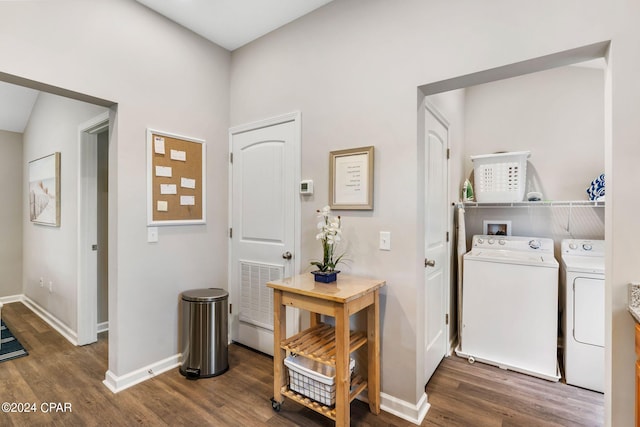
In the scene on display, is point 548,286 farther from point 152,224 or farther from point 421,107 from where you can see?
point 152,224

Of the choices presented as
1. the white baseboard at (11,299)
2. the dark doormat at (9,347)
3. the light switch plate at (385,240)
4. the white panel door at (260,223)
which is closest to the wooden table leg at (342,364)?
the light switch plate at (385,240)

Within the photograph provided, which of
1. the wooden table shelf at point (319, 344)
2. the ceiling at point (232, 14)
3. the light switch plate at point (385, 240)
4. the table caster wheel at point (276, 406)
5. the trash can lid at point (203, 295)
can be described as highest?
the ceiling at point (232, 14)

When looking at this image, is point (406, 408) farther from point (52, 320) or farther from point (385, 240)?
point (52, 320)

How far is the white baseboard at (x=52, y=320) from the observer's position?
307 cm

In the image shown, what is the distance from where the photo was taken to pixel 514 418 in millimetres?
1929

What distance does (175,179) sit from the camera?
8.43 ft

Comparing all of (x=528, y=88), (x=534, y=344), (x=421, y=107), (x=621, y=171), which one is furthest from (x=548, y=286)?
(x=528, y=88)

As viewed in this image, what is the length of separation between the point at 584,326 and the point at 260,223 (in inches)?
105

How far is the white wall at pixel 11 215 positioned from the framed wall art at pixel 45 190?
587mm

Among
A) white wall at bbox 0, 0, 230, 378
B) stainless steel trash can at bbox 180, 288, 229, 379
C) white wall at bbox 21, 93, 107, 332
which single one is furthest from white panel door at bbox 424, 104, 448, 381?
white wall at bbox 21, 93, 107, 332

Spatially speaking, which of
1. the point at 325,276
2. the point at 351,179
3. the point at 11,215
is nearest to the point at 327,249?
the point at 325,276

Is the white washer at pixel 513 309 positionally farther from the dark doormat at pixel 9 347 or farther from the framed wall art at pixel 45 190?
the framed wall art at pixel 45 190

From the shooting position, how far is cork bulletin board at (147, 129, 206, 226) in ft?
7.93

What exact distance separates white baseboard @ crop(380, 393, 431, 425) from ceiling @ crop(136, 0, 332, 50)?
287 cm
